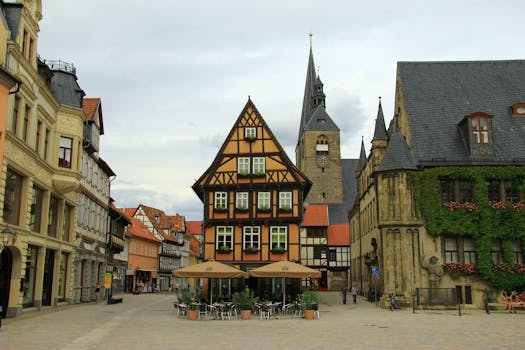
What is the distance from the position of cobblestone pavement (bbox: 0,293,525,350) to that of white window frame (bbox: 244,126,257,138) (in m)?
14.1

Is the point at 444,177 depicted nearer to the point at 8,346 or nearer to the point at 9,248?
the point at 9,248

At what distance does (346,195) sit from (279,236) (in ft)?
209

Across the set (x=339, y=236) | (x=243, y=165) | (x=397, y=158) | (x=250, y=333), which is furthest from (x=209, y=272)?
(x=339, y=236)

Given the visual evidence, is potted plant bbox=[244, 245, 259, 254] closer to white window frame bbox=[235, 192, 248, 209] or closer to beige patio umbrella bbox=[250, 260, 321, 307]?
white window frame bbox=[235, 192, 248, 209]

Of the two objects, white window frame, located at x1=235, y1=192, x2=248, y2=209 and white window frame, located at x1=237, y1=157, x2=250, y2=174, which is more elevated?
white window frame, located at x1=237, y1=157, x2=250, y2=174

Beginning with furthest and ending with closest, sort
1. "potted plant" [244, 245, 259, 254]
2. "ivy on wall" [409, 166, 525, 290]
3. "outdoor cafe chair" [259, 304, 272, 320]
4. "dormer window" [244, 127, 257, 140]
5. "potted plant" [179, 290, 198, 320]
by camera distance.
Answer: "dormer window" [244, 127, 257, 140] → "potted plant" [244, 245, 259, 254] → "ivy on wall" [409, 166, 525, 290] → "potted plant" [179, 290, 198, 320] → "outdoor cafe chair" [259, 304, 272, 320]

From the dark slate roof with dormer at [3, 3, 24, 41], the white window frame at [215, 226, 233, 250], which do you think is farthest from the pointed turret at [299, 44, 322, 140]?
the dark slate roof with dormer at [3, 3, 24, 41]

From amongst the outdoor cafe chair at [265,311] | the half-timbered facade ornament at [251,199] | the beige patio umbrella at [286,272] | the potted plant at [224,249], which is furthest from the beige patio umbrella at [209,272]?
the half-timbered facade ornament at [251,199]

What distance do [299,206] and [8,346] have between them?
22233 millimetres

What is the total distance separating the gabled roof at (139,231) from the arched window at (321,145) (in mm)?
36856

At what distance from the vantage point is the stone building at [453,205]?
110ft

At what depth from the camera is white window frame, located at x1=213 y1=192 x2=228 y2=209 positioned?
117 feet

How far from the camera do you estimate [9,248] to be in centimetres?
2417

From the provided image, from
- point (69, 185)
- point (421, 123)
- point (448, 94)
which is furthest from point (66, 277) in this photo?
point (448, 94)
